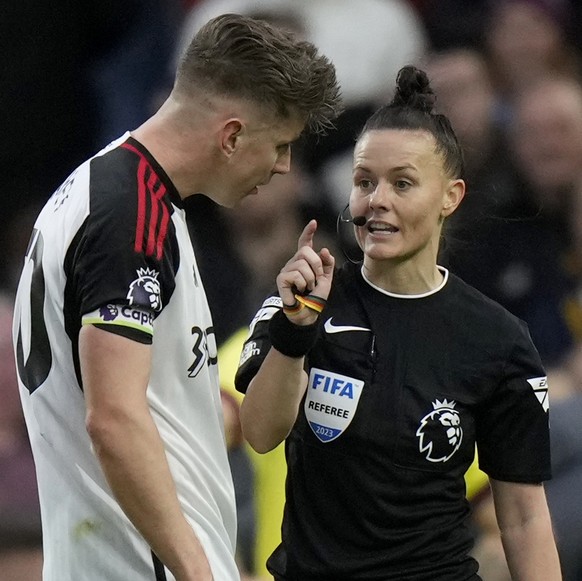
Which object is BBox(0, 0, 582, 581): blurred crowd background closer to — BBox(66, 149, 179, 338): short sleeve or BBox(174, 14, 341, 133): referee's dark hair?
BBox(174, 14, 341, 133): referee's dark hair

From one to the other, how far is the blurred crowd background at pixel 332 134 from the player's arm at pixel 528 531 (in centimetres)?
125

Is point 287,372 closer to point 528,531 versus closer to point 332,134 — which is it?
point 528,531

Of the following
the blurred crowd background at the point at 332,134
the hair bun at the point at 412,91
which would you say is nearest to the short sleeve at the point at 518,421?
the hair bun at the point at 412,91

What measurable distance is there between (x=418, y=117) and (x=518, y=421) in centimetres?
66

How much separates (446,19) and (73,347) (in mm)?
2176

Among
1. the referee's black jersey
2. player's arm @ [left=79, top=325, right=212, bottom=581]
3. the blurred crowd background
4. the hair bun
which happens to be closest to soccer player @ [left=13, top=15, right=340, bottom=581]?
player's arm @ [left=79, top=325, right=212, bottom=581]

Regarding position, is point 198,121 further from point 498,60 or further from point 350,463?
point 498,60

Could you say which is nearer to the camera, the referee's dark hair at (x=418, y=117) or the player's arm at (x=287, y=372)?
the player's arm at (x=287, y=372)

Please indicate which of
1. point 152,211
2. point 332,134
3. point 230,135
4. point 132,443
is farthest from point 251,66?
point 332,134

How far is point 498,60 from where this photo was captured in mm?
3619

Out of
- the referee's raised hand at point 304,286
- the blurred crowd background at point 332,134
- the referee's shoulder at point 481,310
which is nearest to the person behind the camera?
the referee's raised hand at point 304,286

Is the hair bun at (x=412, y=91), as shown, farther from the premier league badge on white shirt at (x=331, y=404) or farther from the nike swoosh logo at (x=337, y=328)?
the premier league badge on white shirt at (x=331, y=404)

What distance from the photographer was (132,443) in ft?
5.60

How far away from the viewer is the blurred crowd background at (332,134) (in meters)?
3.54
